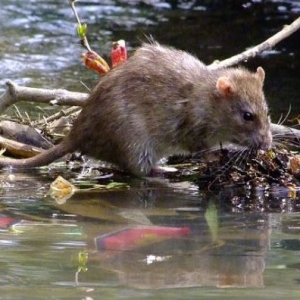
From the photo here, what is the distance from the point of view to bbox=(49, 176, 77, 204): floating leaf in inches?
244

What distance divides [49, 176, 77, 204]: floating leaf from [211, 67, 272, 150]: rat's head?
1049 mm

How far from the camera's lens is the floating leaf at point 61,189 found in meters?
6.20

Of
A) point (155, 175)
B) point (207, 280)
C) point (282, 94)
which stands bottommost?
Result: point (207, 280)

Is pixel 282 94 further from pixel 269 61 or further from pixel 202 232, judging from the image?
pixel 202 232

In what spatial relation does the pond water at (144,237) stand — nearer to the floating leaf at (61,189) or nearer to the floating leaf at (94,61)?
the floating leaf at (61,189)

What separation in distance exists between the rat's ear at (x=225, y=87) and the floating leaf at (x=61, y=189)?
109cm

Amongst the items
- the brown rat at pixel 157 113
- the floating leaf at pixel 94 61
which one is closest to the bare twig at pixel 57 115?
the floating leaf at pixel 94 61

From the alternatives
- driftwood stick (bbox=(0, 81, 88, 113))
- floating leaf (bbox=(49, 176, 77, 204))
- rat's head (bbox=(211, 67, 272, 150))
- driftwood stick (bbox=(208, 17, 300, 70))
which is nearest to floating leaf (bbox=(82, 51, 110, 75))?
driftwood stick (bbox=(0, 81, 88, 113))

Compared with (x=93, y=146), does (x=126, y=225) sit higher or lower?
lower

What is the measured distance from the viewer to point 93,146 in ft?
22.3

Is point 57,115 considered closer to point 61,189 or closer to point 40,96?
point 40,96

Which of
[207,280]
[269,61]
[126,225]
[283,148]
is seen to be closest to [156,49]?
[283,148]

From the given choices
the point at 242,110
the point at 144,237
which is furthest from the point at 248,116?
the point at 144,237

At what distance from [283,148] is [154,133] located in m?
0.84
